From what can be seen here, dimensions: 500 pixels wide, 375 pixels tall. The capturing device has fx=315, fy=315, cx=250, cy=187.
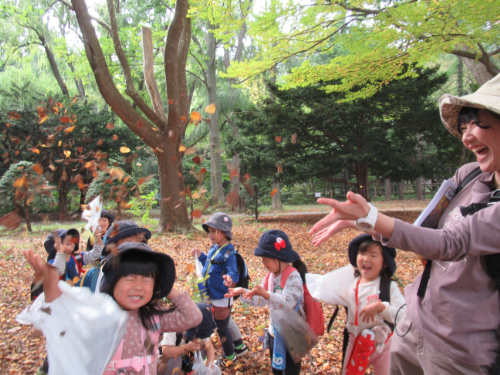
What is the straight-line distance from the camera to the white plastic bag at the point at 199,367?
2339 mm

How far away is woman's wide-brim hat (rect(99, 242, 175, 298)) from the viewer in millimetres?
1837

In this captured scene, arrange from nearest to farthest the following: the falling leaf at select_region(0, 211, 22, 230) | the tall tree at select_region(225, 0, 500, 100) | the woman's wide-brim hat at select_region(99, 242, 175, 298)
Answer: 1. the woman's wide-brim hat at select_region(99, 242, 175, 298)
2. the falling leaf at select_region(0, 211, 22, 230)
3. the tall tree at select_region(225, 0, 500, 100)

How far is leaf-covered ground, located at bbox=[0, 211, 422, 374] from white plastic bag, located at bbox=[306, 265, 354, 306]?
603 mm

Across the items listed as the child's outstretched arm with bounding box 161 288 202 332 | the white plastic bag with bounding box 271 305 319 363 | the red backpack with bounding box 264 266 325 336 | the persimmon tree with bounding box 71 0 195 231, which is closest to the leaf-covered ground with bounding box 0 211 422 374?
the red backpack with bounding box 264 266 325 336

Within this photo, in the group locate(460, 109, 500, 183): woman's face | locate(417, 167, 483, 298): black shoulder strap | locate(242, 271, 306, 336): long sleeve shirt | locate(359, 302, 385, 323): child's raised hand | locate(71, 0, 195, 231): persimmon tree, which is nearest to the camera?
locate(460, 109, 500, 183): woman's face

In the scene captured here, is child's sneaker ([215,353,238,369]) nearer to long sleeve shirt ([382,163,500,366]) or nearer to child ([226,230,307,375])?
child ([226,230,307,375])

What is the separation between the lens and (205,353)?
272 centimetres

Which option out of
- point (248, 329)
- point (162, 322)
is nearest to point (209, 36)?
point (248, 329)

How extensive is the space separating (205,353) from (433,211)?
7.14 ft

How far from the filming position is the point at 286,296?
7.66ft

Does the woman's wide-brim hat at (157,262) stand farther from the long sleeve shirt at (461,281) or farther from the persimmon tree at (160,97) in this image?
the persimmon tree at (160,97)

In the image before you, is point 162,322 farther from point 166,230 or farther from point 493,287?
point 166,230

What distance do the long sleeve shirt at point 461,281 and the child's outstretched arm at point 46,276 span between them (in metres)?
1.52

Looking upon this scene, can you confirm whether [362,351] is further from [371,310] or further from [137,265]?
[137,265]
